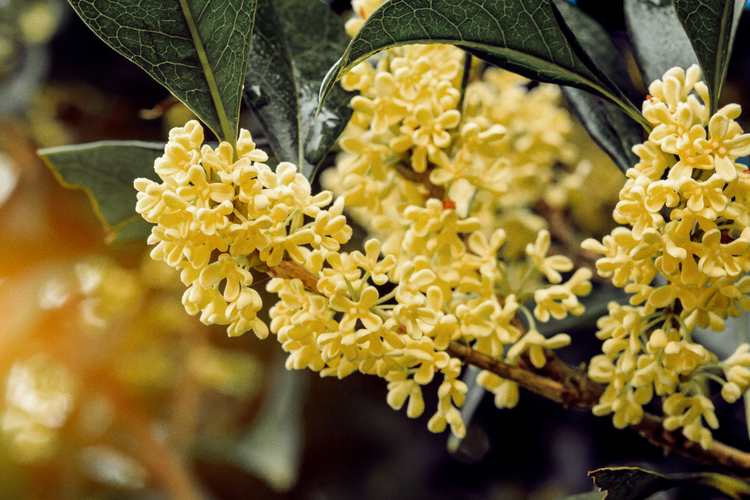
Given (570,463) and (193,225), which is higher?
(193,225)

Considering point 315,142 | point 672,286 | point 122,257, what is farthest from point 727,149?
point 122,257

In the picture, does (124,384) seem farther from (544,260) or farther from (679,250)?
(679,250)

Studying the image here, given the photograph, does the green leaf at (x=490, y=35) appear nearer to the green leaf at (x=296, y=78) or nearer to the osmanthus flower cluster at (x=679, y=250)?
the osmanthus flower cluster at (x=679, y=250)

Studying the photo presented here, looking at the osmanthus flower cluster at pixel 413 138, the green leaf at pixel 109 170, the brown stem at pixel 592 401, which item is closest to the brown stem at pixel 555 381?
the brown stem at pixel 592 401

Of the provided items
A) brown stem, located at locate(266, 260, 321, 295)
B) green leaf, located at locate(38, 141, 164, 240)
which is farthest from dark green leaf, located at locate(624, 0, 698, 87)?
green leaf, located at locate(38, 141, 164, 240)

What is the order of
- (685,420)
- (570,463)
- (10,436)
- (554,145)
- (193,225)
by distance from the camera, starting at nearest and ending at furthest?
1. (193,225)
2. (685,420)
3. (554,145)
4. (570,463)
5. (10,436)

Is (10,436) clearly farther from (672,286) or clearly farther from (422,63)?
(672,286)

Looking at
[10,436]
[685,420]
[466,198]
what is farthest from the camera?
[10,436]
